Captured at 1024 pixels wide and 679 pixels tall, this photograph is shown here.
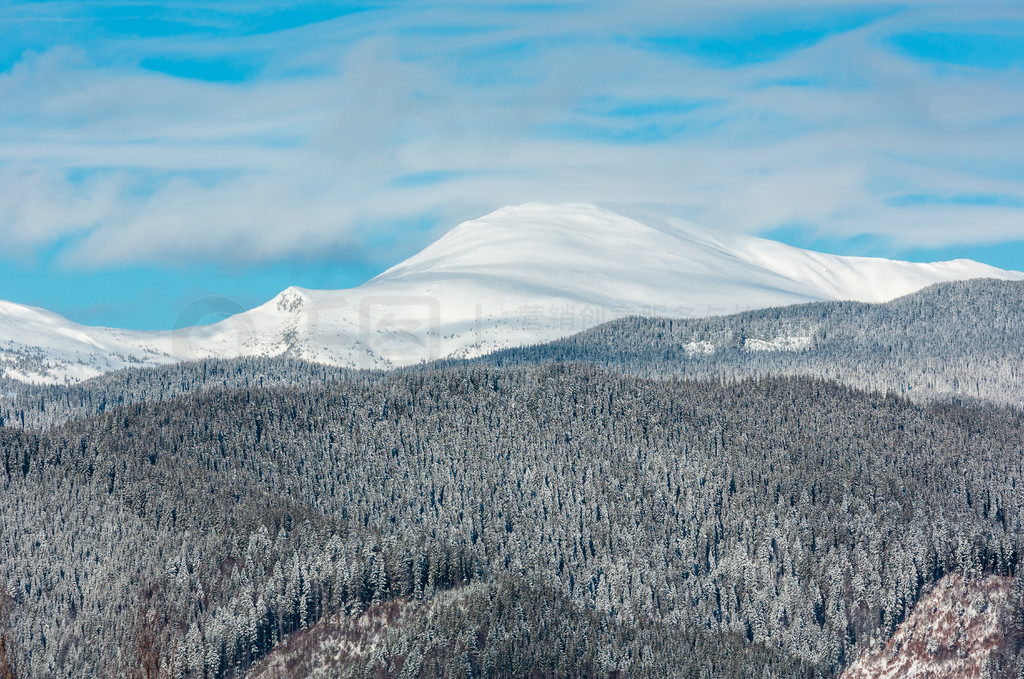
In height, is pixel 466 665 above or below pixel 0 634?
below

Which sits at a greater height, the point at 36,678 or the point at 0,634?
the point at 0,634

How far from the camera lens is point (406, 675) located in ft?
654

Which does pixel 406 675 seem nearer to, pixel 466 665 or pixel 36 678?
pixel 466 665

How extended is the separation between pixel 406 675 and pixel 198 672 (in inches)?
1373

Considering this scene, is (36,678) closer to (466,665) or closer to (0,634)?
(466,665)

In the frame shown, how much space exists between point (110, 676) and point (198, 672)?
1409 cm

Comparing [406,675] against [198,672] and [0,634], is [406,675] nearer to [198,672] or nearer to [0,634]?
[198,672]

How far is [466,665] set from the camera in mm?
199125

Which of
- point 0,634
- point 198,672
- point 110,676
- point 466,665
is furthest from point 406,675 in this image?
point 0,634

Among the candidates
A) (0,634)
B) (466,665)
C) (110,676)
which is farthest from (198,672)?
(0,634)

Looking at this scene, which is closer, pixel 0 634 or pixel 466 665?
pixel 0 634

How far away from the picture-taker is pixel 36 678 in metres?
199

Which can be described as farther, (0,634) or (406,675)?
(406,675)

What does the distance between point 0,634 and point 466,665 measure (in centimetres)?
15271
